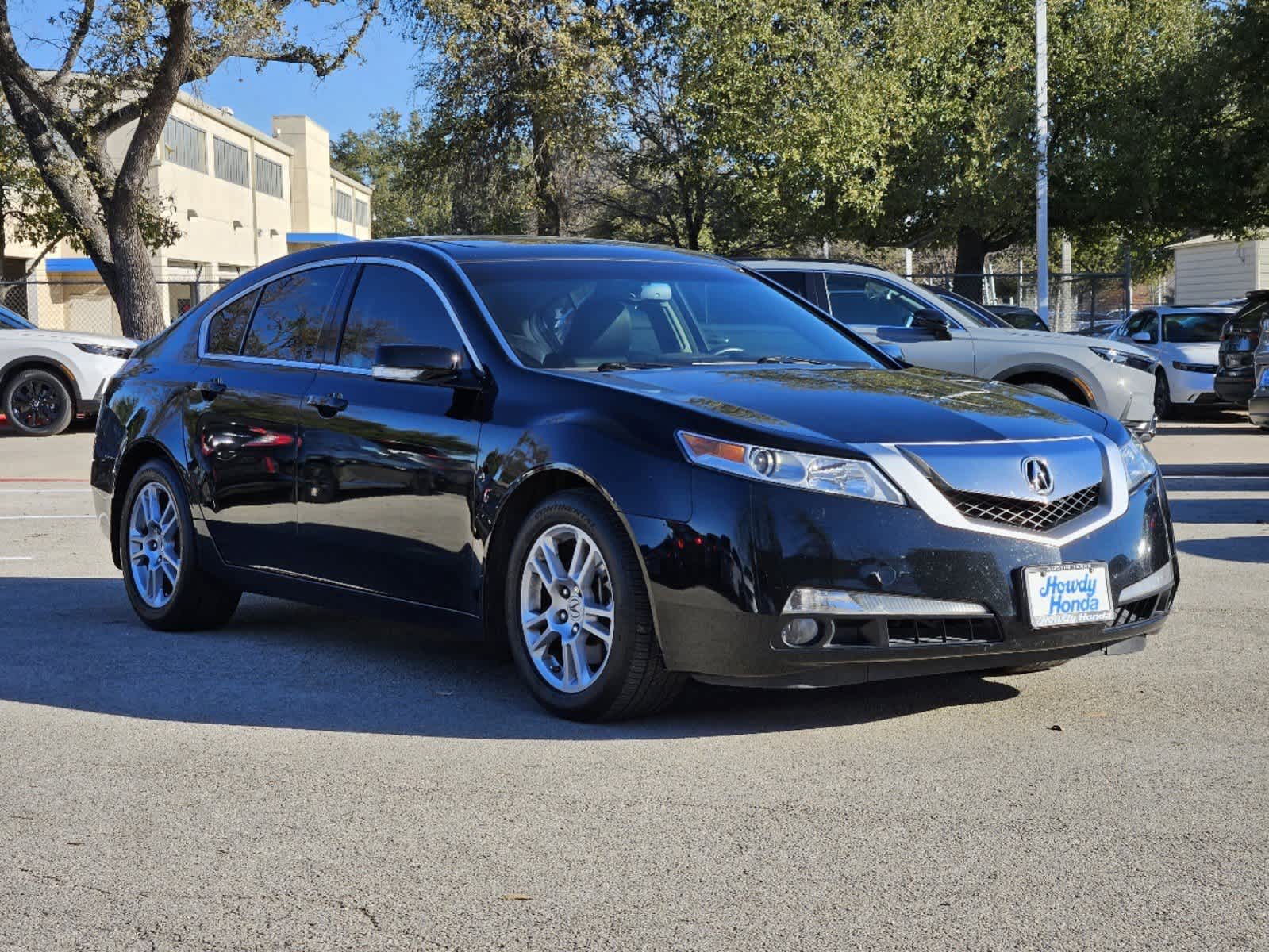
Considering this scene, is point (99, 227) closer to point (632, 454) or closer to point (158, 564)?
point (158, 564)

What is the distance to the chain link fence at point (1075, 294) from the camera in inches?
1244

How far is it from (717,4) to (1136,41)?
31.2 feet

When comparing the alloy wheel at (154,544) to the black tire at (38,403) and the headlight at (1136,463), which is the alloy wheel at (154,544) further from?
the black tire at (38,403)

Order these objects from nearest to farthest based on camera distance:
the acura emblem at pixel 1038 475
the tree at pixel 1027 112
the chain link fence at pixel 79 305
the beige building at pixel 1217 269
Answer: the acura emblem at pixel 1038 475
the tree at pixel 1027 112
the beige building at pixel 1217 269
the chain link fence at pixel 79 305

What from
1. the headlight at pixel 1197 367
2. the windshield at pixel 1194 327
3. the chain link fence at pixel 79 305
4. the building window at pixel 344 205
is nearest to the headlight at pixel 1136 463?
the headlight at pixel 1197 367

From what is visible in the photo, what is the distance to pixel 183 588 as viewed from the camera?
7.48 meters

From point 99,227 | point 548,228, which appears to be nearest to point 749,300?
point 99,227

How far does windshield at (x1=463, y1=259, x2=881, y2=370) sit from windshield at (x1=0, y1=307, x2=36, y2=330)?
52.2 ft

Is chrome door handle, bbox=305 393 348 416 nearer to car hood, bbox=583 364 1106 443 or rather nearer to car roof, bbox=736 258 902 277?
car hood, bbox=583 364 1106 443

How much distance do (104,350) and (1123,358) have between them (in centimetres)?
1173

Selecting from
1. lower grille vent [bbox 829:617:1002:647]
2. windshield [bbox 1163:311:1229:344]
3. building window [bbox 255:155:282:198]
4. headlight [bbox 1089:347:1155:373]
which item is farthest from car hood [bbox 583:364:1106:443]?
building window [bbox 255:155:282:198]

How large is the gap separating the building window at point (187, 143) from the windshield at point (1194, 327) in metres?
47.7

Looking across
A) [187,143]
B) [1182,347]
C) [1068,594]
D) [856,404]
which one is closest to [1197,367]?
[1182,347]

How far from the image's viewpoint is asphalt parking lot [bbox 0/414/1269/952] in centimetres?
373
